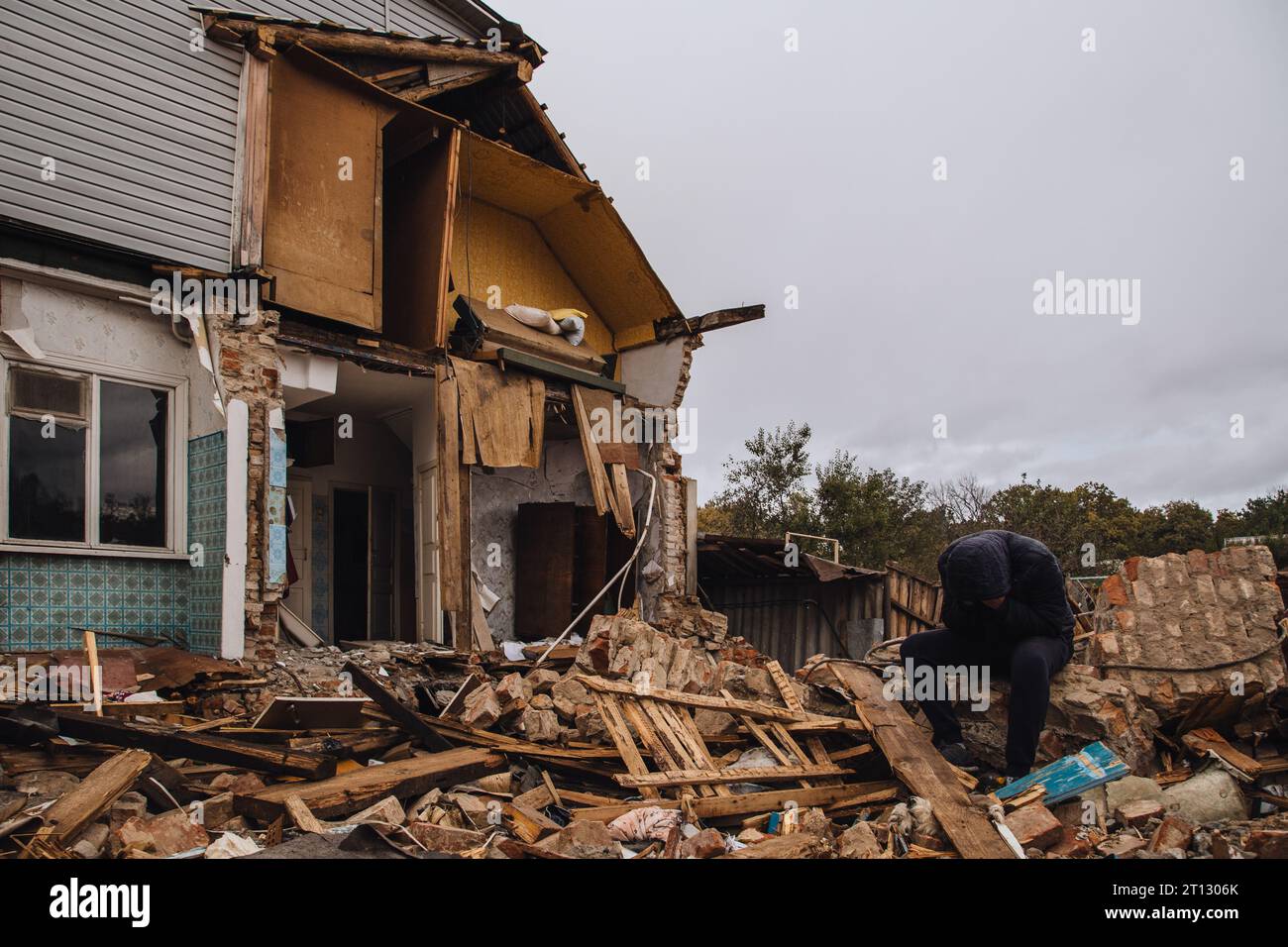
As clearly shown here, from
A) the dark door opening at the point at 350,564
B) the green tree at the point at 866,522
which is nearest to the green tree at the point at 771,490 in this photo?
the green tree at the point at 866,522

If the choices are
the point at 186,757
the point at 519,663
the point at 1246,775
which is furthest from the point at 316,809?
the point at 1246,775

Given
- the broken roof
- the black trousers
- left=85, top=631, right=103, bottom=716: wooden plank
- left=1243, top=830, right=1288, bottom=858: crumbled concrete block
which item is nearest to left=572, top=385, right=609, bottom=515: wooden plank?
the broken roof

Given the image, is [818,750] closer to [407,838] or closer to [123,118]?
[407,838]

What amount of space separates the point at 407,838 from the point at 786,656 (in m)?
11.3

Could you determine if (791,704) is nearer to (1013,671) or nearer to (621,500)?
(1013,671)

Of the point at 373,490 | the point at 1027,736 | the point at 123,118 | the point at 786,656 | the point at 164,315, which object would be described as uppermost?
the point at 123,118

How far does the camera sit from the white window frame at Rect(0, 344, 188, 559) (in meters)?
7.22

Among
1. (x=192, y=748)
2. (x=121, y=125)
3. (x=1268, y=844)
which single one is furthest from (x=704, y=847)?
(x=121, y=125)

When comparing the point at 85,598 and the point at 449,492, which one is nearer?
the point at 85,598

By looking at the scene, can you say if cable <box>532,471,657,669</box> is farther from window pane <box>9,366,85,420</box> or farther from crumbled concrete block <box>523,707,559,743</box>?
window pane <box>9,366,85,420</box>

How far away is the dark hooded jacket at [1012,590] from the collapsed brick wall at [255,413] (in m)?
5.90

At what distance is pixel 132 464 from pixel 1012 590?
24.4 feet

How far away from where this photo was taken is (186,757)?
5465mm

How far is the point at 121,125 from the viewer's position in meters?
8.01
